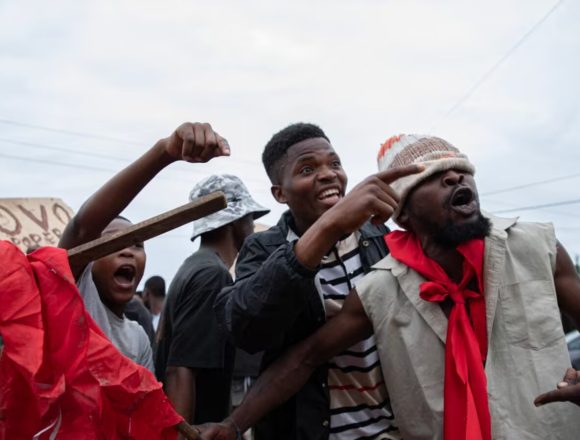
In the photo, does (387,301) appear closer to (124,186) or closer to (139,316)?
(124,186)

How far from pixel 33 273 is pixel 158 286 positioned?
6.87m

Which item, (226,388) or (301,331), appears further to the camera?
(226,388)

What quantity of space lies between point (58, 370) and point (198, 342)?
1.46 meters

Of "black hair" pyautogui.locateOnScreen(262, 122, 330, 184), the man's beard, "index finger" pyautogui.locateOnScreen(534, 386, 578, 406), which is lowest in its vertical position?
"index finger" pyautogui.locateOnScreen(534, 386, 578, 406)

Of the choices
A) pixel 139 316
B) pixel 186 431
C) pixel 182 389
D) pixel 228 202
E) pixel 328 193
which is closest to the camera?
pixel 186 431

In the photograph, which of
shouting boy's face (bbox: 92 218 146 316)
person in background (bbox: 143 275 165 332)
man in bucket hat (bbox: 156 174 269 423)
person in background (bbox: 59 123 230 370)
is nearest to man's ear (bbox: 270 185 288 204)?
man in bucket hat (bbox: 156 174 269 423)

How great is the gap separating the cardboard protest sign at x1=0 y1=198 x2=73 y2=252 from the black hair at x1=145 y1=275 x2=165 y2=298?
1.14 m

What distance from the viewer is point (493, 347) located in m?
2.74

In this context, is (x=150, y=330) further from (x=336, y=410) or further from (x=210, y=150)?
(x=210, y=150)

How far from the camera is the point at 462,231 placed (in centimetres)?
288

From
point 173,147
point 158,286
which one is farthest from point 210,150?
point 158,286

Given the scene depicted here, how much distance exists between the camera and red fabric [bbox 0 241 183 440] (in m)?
2.10

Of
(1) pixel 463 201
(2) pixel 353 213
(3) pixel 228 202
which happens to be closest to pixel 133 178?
(2) pixel 353 213

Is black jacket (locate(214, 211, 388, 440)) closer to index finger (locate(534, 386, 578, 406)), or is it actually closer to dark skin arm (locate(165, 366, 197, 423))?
dark skin arm (locate(165, 366, 197, 423))
